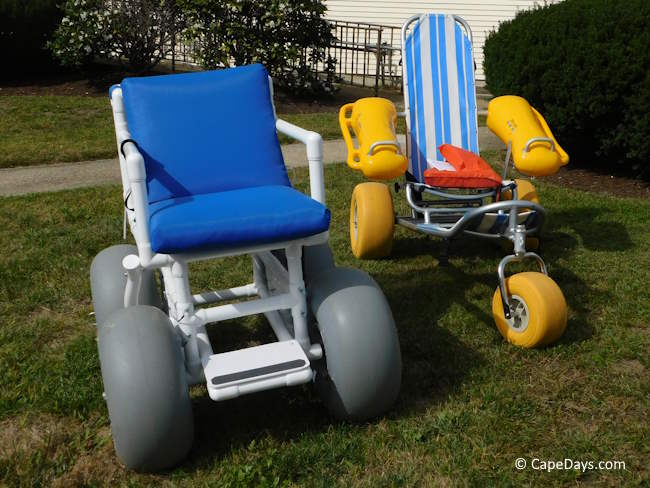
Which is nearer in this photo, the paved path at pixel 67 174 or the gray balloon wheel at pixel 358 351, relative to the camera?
the gray balloon wheel at pixel 358 351

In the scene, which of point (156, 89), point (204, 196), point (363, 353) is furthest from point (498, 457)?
point (156, 89)

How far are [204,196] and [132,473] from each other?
3.87ft

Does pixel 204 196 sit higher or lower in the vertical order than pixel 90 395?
higher

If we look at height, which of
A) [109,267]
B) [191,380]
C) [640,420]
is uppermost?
[109,267]

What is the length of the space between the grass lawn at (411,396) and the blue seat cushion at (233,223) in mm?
808

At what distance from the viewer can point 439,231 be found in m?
4.43

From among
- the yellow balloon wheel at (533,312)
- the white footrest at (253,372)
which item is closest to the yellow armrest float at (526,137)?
the yellow balloon wheel at (533,312)

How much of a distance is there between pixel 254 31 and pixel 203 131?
23.1 feet

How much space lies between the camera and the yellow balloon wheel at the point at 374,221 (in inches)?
191

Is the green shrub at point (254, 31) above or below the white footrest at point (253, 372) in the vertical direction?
above

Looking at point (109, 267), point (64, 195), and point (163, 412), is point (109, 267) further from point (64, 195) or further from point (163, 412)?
point (64, 195)

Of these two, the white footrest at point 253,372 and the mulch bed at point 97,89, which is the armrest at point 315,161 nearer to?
the white footrest at point 253,372

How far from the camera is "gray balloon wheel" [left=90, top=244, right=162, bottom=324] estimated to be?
346 centimetres

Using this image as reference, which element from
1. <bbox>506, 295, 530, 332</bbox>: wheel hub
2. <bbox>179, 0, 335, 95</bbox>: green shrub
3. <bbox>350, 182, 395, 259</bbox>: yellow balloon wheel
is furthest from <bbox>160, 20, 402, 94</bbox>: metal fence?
<bbox>506, 295, 530, 332</bbox>: wheel hub
